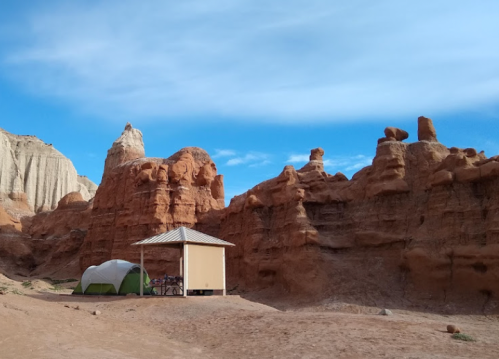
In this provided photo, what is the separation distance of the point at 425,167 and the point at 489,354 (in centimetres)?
1729

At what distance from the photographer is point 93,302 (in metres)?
23.3

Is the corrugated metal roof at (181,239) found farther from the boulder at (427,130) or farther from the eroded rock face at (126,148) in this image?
the eroded rock face at (126,148)

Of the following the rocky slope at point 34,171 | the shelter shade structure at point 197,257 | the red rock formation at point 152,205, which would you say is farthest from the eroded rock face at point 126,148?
the shelter shade structure at point 197,257

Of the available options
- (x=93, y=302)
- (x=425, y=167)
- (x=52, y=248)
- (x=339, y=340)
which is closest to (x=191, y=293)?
(x=93, y=302)

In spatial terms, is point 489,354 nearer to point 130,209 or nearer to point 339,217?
point 339,217

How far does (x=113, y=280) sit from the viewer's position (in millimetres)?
27375

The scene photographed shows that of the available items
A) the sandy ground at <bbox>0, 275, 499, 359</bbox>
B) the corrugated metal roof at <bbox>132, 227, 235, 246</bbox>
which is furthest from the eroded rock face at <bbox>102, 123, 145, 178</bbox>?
the sandy ground at <bbox>0, 275, 499, 359</bbox>

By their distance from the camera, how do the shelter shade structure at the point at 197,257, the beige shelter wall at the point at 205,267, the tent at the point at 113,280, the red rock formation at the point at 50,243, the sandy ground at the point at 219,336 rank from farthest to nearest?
the red rock formation at the point at 50,243 < the tent at the point at 113,280 < the beige shelter wall at the point at 205,267 < the shelter shade structure at the point at 197,257 < the sandy ground at the point at 219,336

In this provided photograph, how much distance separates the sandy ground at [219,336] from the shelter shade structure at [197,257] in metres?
4.70

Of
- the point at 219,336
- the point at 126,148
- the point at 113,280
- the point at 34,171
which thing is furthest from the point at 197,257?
the point at 34,171

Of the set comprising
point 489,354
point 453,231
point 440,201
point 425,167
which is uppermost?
point 425,167

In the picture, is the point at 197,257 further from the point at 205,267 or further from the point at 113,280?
the point at 113,280

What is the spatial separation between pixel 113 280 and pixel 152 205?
1288 centimetres

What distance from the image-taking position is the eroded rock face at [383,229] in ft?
77.5
